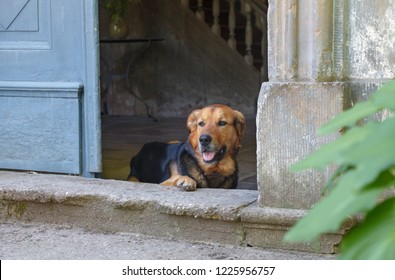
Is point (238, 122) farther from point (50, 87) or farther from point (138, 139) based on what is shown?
point (138, 139)

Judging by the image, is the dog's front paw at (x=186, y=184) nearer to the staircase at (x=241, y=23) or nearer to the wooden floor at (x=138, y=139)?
the wooden floor at (x=138, y=139)

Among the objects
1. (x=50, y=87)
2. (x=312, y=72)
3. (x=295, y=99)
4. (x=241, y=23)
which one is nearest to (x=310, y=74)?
(x=312, y=72)

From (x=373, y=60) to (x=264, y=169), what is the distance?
752 millimetres

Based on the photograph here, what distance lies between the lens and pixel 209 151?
454cm

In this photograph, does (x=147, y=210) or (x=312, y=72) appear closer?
(x=312, y=72)

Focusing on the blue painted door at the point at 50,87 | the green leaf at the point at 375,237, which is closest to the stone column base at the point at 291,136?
the blue painted door at the point at 50,87

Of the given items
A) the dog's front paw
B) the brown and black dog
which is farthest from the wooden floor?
the dog's front paw

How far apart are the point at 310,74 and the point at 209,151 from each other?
0.95 metres

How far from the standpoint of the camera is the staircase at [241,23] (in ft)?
32.4

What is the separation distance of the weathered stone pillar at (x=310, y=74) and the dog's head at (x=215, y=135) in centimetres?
65

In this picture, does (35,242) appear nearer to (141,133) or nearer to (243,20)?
(141,133)

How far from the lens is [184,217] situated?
13.4 ft

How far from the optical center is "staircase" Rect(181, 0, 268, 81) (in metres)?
9.89

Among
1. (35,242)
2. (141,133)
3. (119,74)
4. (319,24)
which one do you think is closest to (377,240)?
(319,24)
